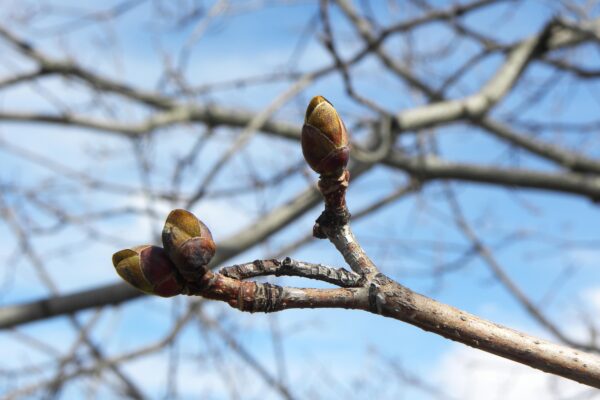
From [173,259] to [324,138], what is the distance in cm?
23

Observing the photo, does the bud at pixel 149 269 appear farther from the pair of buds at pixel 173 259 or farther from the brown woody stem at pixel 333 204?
the brown woody stem at pixel 333 204

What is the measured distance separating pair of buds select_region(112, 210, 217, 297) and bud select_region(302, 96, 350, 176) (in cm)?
16

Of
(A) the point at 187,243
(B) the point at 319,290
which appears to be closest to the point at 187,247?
(A) the point at 187,243

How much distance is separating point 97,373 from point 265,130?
1.51 metres

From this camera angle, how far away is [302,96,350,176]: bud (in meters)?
0.92

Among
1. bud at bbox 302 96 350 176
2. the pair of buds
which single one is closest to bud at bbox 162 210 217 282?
the pair of buds

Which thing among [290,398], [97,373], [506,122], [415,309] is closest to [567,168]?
[506,122]

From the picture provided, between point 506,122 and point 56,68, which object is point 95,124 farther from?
point 506,122

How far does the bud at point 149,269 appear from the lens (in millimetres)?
908

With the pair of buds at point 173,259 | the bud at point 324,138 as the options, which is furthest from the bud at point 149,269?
the bud at point 324,138

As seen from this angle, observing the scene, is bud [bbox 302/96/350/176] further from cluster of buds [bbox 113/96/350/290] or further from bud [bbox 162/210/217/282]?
bud [bbox 162/210/217/282]

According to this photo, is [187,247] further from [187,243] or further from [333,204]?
[333,204]

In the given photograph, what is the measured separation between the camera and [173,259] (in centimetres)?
90

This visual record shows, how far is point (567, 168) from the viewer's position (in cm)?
438
